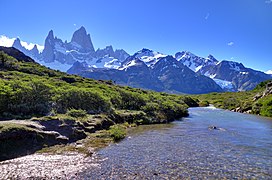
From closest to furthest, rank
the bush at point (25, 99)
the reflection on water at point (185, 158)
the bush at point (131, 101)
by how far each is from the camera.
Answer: the reflection on water at point (185, 158), the bush at point (25, 99), the bush at point (131, 101)

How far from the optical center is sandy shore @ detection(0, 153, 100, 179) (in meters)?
18.8

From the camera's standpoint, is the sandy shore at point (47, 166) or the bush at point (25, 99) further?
the bush at point (25, 99)

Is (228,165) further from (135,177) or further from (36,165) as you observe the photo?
(36,165)

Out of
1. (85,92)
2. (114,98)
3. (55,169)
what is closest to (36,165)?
(55,169)

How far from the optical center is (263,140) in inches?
1369

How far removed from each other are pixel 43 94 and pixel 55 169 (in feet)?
81.0

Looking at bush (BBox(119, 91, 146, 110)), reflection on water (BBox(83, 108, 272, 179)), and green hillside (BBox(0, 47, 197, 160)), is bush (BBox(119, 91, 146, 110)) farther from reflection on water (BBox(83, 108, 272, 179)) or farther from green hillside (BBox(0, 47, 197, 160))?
reflection on water (BBox(83, 108, 272, 179))

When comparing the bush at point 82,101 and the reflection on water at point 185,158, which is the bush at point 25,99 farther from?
the reflection on water at point 185,158

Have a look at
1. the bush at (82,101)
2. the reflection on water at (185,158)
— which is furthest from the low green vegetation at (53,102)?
the reflection on water at (185,158)

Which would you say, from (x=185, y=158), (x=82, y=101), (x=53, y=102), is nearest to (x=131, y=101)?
(x=82, y=101)

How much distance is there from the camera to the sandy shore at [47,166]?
61.7 ft

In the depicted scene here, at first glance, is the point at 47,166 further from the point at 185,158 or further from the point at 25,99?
the point at 25,99

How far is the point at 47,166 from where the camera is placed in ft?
68.6

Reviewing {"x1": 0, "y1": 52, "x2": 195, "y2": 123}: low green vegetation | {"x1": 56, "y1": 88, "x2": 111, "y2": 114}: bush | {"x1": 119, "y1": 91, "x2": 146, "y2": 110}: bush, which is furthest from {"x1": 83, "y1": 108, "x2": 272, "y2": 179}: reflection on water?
{"x1": 119, "y1": 91, "x2": 146, "y2": 110}: bush
